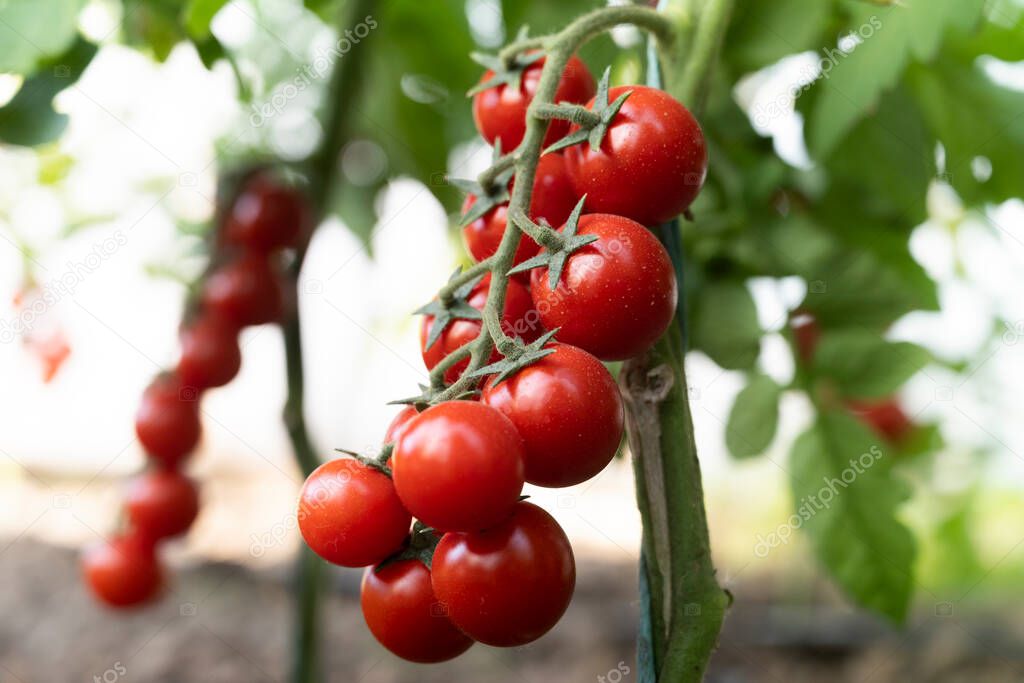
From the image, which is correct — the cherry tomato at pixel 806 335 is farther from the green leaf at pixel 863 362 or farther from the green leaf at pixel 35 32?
the green leaf at pixel 35 32

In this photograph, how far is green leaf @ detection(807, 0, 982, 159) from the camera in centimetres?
66

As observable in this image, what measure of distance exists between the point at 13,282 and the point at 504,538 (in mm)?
1455

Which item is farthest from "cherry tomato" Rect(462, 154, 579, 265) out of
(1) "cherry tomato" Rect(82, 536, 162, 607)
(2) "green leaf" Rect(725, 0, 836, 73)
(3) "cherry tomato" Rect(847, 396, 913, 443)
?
(3) "cherry tomato" Rect(847, 396, 913, 443)

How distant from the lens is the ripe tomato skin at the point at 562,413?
42 cm

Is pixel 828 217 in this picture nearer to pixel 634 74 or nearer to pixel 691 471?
pixel 634 74

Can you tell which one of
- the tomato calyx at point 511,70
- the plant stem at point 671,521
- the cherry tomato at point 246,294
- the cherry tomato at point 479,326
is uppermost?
the tomato calyx at point 511,70

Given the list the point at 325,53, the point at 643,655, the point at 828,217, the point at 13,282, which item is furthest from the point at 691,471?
the point at 13,282

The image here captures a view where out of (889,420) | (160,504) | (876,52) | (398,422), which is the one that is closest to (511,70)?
(398,422)

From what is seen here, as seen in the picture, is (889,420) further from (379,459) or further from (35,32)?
(35,32)

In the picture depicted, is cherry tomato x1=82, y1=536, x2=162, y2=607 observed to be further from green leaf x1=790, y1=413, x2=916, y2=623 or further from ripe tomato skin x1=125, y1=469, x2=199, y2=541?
green leaf x1=790, y1=413, x2=916, y2=623

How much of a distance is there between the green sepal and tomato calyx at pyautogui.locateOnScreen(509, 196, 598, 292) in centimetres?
5

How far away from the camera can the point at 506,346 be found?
0.43 m

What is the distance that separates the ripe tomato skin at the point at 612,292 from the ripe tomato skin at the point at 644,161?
2 centimetres

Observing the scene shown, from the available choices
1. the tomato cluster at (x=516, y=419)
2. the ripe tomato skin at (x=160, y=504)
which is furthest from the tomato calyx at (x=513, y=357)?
the ripe tomato skin at (x=160, y=504)
